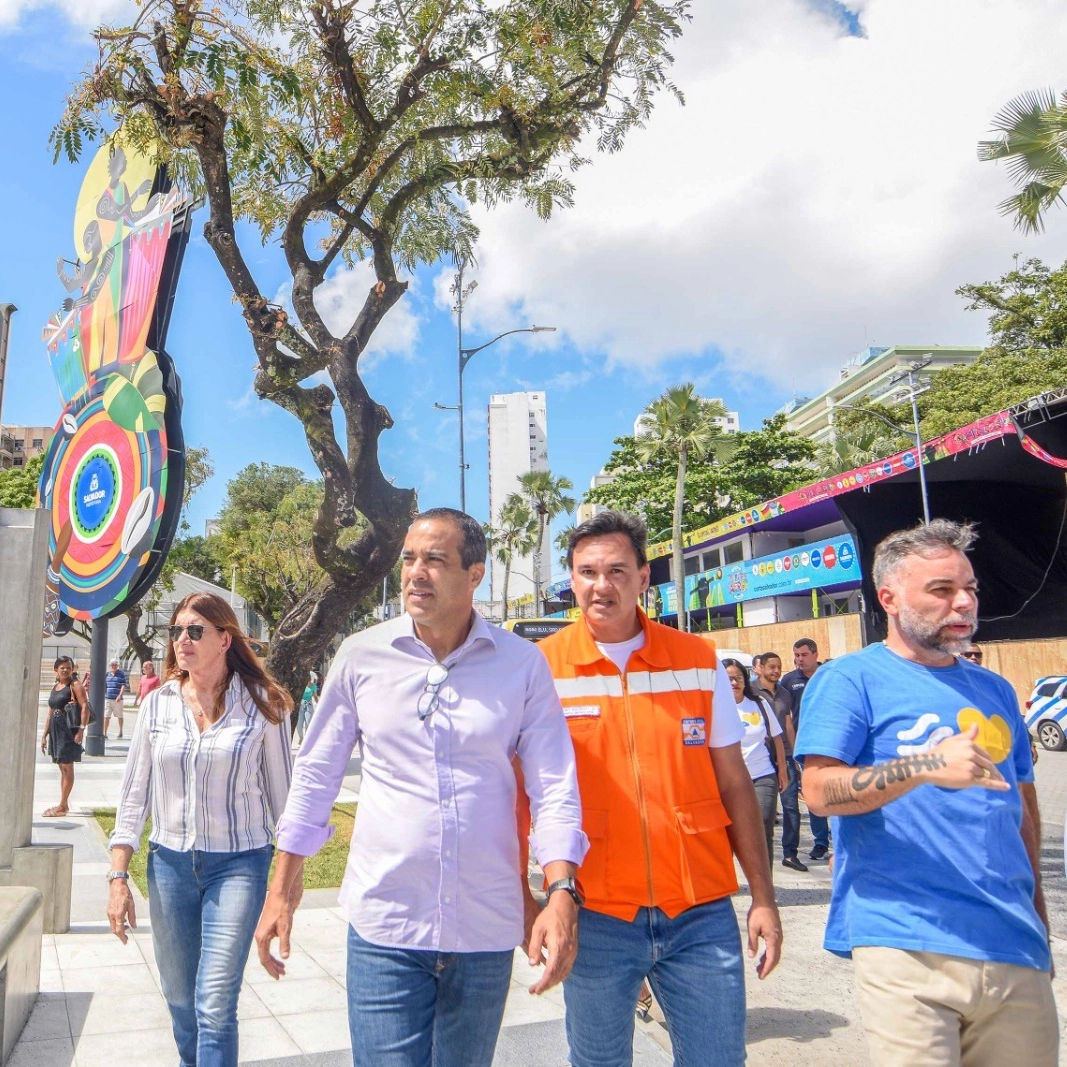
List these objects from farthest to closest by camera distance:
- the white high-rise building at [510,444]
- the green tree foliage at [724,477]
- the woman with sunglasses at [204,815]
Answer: the white high-rise building at [510,444] → the green tree foliage at [724,477] → the woman with sunglasses at [204,815]

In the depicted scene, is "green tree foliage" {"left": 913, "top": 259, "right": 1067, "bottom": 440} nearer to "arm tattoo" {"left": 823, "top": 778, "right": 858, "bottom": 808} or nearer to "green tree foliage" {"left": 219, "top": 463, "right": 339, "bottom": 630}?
"green tree foliage" {"left": 219, "top": 463, "right": 339, "bottom": 630}

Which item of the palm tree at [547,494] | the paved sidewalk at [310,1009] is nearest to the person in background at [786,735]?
the paved sidewalk at [310,1009]

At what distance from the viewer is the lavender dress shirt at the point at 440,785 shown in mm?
2328

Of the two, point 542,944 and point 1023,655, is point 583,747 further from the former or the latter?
point 1023,655

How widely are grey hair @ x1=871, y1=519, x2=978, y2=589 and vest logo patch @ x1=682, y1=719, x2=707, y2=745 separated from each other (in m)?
0.62

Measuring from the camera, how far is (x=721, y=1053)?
246 cm

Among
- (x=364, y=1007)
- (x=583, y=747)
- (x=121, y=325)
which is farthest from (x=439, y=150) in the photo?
(x=364, y=1007)

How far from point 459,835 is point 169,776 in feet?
5.06

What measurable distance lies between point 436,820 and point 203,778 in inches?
54.5

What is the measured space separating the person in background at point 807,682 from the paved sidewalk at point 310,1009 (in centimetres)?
184

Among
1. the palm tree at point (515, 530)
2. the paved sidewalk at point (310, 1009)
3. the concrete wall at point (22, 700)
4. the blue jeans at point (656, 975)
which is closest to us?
the blue jeans at point (656, 975)

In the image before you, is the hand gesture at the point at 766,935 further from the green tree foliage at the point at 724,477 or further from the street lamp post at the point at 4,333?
the green tree foliage at the point at 724,477

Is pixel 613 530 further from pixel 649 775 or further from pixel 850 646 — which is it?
pixel 850 646

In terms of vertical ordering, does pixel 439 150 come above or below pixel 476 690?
above
